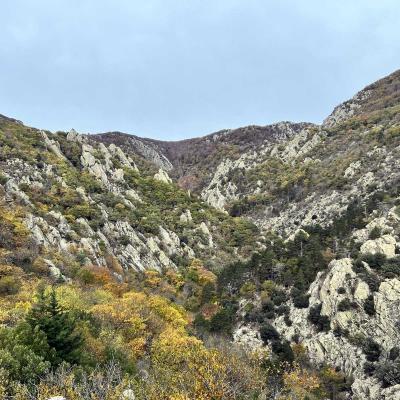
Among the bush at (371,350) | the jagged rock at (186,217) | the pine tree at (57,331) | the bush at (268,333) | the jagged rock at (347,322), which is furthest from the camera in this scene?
the jagged rock at (186,217)

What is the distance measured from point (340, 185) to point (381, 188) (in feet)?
38.4

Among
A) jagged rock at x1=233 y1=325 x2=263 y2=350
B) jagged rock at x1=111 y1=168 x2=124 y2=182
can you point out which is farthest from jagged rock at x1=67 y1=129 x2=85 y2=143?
jagged rock at x1=233 y1=325 x2=263 y2=350

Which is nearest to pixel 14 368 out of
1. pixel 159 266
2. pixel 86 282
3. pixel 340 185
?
pixel 86 282

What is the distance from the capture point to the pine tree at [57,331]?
21891 millimetres

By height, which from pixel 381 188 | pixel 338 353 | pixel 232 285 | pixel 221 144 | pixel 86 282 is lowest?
pixel 338 353

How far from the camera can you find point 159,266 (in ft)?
190

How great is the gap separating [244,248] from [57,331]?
49.6 metres

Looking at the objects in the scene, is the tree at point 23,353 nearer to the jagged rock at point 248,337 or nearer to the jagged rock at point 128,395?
the jagged rock at point 128,395

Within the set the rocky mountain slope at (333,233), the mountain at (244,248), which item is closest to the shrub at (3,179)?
the mountain at (244,248)

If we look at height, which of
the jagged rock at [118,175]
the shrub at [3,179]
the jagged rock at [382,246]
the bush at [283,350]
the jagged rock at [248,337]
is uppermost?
the jagged rock at [118,175]

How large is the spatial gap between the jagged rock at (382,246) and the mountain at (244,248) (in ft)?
0.37

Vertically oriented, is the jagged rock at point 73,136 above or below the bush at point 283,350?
above

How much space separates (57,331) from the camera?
22.6 metres

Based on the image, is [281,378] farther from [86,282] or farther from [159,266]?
[159,266]
